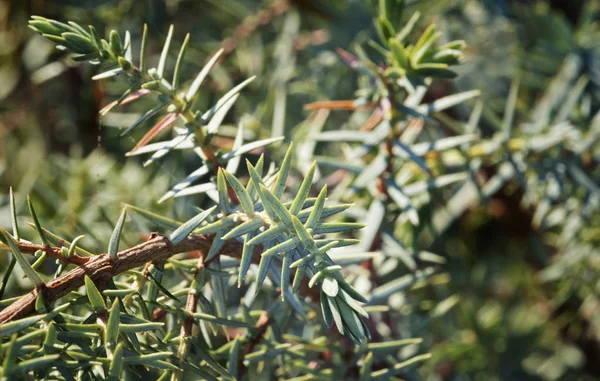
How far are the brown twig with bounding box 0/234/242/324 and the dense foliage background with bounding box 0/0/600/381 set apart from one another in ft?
0.96

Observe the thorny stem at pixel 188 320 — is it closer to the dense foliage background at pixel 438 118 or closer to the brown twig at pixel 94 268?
the brown twig at pixel 94 268

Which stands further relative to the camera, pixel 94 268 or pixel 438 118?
pixel 438 118

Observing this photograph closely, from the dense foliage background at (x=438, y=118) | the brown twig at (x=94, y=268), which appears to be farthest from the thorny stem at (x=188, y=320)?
the dense foliage background at (x=438, y=118)

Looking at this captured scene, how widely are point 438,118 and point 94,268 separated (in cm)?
40

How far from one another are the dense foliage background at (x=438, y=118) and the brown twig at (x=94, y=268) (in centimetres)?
29

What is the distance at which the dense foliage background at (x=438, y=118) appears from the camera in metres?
0.69

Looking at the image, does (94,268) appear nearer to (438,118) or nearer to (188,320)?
(188,320)

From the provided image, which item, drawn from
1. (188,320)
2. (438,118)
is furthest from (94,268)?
(438,118)

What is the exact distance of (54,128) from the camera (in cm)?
86

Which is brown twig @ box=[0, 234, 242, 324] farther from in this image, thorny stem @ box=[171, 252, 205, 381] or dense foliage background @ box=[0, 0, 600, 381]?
dense foliage background @ box=[0, 0, 600, 381]

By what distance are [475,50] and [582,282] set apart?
355mm

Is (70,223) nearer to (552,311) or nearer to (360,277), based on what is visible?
(360,277)

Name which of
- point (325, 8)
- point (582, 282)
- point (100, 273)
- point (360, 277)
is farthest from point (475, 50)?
point (100, 273)

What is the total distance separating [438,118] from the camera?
615 mm
